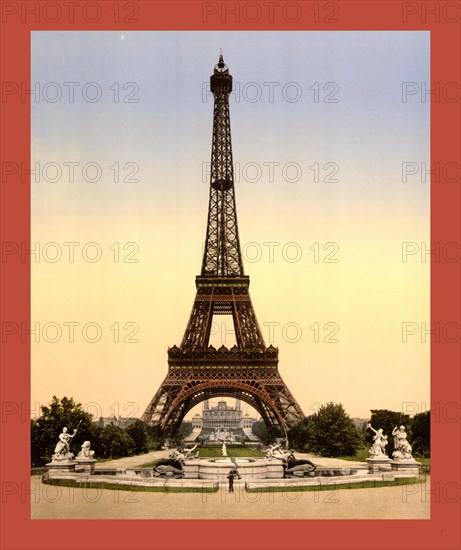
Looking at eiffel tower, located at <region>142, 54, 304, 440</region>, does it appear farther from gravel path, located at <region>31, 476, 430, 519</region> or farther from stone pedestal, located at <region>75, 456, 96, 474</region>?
gravel path, located at <region>31, 476, 430, 519</region>

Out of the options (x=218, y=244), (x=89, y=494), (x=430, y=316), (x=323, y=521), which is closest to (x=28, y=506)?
(x=89, y=494)

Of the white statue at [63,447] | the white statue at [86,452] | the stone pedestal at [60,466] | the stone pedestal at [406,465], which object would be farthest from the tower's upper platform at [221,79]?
the stone pedestal at [406,465]

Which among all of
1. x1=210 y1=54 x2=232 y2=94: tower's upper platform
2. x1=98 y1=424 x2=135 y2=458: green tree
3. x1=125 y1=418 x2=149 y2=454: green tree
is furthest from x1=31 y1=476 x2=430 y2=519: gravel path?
x1=210 y1=54 x2=232 y2=94: tower's upper platform

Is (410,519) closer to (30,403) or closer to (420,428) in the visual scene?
(420,428)

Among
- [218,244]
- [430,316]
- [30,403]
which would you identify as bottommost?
[30,403]

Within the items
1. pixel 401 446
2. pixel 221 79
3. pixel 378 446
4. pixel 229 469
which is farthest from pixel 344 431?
pixel 221 79

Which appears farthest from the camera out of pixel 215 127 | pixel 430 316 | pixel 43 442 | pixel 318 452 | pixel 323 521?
pixel 215 127
